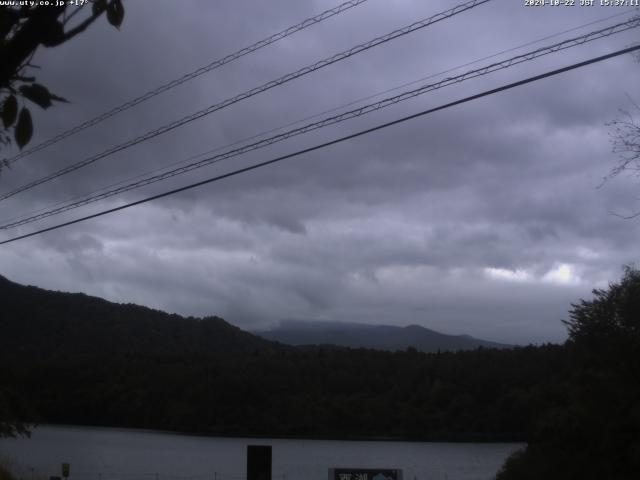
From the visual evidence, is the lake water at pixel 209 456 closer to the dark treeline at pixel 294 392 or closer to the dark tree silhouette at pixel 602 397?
the dark treeline at pixel 294 392

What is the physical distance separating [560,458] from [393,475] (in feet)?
17.9

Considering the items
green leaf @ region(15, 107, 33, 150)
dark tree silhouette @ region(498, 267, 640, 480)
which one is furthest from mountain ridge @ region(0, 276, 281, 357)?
green leaf @ region(15, 107, 33, 150)

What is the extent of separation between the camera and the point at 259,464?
1864 centimetres

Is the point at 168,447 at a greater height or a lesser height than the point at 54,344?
lesser

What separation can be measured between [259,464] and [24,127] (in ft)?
52.5

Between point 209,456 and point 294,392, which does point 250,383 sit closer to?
point 294,392

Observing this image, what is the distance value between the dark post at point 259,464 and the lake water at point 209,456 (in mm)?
13875

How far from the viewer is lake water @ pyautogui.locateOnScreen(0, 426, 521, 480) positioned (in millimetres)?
37562

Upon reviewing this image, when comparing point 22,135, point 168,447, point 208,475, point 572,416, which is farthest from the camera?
point 168,447

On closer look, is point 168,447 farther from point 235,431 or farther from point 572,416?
point 572,416

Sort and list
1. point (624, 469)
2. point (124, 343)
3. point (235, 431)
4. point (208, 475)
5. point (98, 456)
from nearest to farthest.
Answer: point (624, 469) → point (208, 475) → point (98, 456) → point (235, 431) → point (124, 343)

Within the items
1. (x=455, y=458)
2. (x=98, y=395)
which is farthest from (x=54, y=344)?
(x=455, y=458)

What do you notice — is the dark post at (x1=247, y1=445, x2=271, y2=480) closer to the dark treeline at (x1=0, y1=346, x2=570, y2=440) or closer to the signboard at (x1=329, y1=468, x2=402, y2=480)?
the signboard at (x1=329, y1=468, x2=402, y2=480)

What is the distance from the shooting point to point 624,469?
59.2 feet
